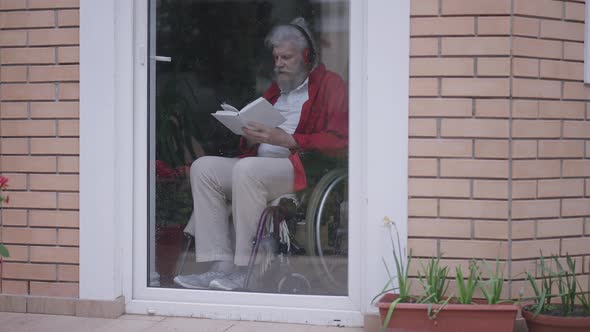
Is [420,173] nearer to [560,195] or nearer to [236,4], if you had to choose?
[560,195]

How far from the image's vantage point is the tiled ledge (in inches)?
151

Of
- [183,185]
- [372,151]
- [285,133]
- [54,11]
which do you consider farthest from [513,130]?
[54,11]

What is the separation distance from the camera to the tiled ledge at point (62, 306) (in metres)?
3.85

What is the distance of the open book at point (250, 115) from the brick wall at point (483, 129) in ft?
2.75

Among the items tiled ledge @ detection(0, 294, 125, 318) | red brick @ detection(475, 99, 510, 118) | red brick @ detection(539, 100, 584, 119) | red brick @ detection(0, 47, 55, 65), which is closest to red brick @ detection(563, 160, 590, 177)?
red brick @ detection(539, 100, 584, 119)

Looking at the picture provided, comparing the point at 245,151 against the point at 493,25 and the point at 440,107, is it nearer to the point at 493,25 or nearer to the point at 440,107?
the point at 440,107

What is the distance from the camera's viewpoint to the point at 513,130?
3412 mm

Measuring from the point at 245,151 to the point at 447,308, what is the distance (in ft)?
4.89

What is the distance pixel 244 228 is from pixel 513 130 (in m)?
1.54

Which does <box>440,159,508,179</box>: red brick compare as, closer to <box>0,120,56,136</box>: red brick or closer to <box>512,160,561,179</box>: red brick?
<box>512,160,561,179</box>: red brick

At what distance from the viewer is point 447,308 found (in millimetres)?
3082

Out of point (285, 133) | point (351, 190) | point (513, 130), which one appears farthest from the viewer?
point (285, 133)

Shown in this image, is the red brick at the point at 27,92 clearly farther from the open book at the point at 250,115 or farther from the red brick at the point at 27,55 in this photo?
the open book at the point at 250,115

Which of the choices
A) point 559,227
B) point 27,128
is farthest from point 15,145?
point 559,227
